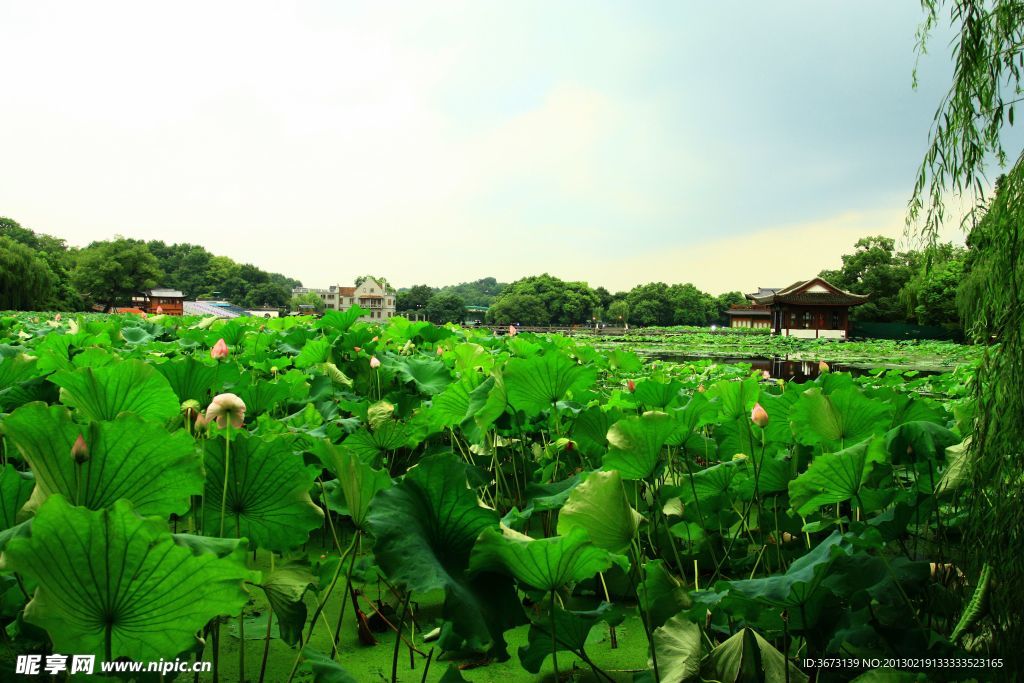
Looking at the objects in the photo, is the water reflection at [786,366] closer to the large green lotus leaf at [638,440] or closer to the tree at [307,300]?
the large green lotus leaf at [638,440]

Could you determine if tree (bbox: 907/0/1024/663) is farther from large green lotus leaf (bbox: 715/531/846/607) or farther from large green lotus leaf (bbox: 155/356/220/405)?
large green lotus leaf (bbox: 155/356/220/405)

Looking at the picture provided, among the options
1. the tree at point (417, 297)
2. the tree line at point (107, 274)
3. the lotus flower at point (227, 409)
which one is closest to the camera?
the lotus flower at point (227, 409)

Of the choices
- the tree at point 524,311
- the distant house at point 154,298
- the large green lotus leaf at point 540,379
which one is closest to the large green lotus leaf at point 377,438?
the large green lotus leaf at point 540,379

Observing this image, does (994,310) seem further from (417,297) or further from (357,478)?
(417,297)

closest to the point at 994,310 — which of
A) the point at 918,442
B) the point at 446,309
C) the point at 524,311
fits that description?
the point at 918,442

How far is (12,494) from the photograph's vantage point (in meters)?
0.60

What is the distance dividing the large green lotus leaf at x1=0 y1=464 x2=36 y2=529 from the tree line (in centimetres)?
2452

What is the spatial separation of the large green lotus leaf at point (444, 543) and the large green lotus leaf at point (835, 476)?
445mm

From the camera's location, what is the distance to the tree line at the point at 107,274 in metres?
20.5

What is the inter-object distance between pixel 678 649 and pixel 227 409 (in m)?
0.59

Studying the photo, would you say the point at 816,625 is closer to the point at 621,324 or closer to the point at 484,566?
the point at 484,566

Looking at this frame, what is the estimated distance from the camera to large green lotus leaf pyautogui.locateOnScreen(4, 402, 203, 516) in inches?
21.5

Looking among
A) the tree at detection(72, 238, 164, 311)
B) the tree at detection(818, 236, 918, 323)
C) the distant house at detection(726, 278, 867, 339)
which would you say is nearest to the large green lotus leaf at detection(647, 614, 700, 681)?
the distant house at detection(726, 278, 867, 339)

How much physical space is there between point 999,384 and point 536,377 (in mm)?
692
